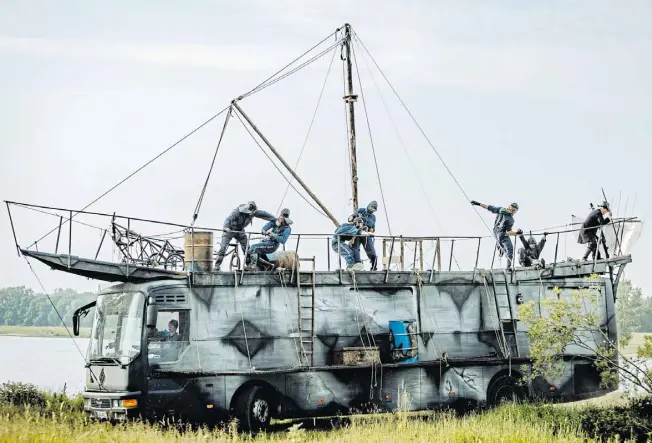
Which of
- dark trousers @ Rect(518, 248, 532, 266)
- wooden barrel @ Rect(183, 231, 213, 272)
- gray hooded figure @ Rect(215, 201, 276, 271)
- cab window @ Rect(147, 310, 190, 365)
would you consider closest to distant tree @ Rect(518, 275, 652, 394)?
dark trousers @ Rect(518, 248, 532, 266)

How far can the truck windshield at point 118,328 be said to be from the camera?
19.1m

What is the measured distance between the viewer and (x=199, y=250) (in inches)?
811

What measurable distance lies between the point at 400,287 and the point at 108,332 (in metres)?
7.19

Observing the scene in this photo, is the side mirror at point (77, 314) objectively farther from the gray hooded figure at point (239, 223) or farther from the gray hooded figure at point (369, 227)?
the gray hooded figure at point (369, 227)

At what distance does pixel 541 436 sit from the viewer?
707 inches

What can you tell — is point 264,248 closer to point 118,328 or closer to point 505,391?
point 118,328

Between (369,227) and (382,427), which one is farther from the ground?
(369,227)

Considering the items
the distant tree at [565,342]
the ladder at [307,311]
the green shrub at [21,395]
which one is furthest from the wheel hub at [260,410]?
the distant tree at [565,342]

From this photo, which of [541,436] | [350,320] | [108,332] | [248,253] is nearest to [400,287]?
[350,320]

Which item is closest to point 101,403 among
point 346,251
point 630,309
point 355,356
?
point 355,356

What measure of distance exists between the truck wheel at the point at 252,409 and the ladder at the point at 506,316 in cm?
679

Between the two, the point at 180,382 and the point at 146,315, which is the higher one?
the point at 146,315

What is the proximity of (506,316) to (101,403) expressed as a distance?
34.5 ft

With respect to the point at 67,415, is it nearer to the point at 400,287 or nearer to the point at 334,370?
the point at 334,370
